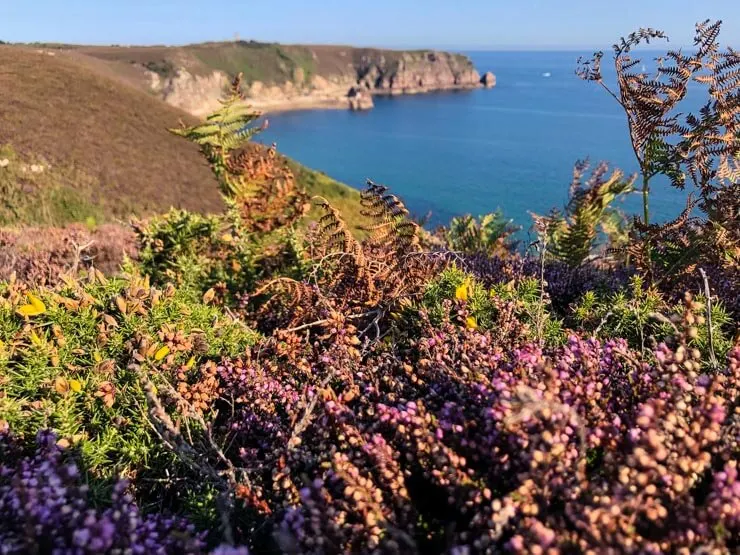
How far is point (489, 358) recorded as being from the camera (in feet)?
8.66

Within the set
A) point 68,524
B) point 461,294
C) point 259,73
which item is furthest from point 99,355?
point 259,73

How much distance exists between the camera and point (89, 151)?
110 feet

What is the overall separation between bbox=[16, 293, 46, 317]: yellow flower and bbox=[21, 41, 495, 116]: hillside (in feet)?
407

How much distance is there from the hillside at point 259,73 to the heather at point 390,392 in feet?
407

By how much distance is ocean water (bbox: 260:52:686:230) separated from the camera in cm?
6438

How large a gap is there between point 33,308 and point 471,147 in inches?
3980

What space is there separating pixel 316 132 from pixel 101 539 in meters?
130

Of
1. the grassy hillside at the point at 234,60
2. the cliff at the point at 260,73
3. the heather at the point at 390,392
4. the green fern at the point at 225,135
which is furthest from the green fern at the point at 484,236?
the grassy hillside at the point at 234,60

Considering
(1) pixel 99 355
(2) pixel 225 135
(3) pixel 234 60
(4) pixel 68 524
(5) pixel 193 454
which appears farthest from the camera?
(3) pixel 234 60

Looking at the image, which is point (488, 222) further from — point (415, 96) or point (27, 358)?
point (415, 96)

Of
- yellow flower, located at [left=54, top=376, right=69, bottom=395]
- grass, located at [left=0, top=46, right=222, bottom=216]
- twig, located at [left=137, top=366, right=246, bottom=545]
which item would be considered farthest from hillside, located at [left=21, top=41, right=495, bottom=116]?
twig, located at [left=137, top=366, right=246, bottom=545]

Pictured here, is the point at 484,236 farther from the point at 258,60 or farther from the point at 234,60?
the point at 258,60

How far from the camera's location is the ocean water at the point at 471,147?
64.4 m

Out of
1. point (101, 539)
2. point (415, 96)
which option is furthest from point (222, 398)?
point (415, 96)
